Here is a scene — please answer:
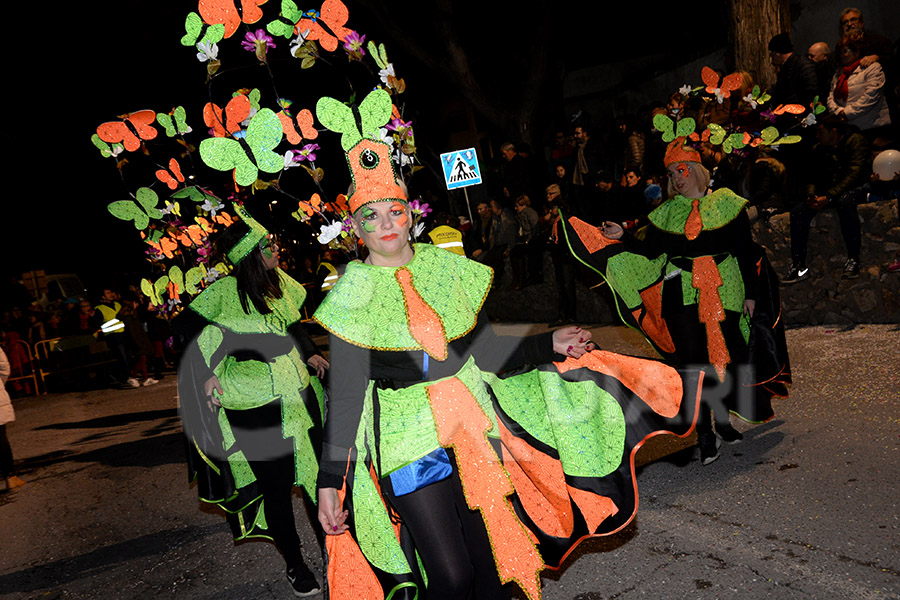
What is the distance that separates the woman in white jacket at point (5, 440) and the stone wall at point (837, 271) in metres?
8.67

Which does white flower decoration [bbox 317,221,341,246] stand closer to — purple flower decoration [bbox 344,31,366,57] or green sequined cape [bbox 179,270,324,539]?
green sequined cape [bbox 179,270,324,539]

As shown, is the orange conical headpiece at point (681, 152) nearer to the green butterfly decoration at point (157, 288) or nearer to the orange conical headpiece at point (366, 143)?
the orange conical headpiece at point (366, 143)

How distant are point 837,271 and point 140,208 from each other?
733cm

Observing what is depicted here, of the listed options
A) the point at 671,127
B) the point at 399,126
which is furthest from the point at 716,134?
the point at 399,126

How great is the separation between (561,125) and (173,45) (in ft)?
33.8

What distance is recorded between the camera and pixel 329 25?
12.7 ft

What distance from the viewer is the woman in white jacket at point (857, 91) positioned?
7.76m

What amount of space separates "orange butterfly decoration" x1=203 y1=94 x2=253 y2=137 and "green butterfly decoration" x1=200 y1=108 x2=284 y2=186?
565 millimetres

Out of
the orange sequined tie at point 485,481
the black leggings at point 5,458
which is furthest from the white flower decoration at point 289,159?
the black leggings at point 5,458

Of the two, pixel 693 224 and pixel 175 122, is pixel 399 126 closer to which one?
pixel 175 122

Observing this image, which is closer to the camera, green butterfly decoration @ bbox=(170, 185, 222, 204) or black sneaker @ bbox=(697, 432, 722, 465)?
green butterfly decoration @ bbox=(170, 185, 222, 204)

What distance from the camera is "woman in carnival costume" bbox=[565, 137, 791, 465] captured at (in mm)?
4641

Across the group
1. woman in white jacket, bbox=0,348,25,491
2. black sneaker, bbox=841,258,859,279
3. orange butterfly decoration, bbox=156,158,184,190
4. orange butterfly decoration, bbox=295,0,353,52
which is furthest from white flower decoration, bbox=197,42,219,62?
black sneaker, bbox=841,258,859,279

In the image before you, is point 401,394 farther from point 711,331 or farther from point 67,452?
point 67,452
